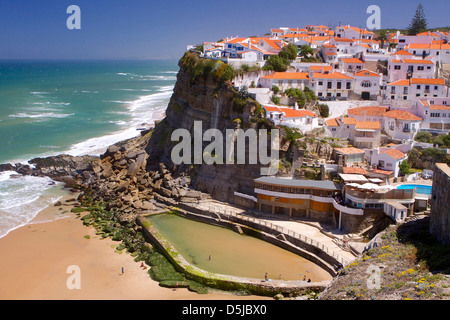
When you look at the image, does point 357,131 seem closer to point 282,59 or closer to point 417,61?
point 282,59

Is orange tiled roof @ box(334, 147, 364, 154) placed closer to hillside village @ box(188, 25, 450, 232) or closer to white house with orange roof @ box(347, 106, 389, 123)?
hillside village @ box(188, 25, 450, 232)

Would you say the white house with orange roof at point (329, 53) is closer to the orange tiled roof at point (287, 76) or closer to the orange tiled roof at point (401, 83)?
the orange tiled roof at point (287, 76)

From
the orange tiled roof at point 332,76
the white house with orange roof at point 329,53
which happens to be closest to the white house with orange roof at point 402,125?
the orange tiled roof at point 332,76

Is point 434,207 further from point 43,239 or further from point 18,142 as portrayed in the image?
point 18,142

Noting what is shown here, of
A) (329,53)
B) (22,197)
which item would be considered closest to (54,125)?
(22,197)

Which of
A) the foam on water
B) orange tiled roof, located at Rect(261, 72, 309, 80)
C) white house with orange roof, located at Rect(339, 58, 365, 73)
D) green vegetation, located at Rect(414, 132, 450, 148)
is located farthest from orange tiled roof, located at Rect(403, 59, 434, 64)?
the foam on water

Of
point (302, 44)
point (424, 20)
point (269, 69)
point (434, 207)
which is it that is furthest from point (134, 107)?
point (434, 207)
